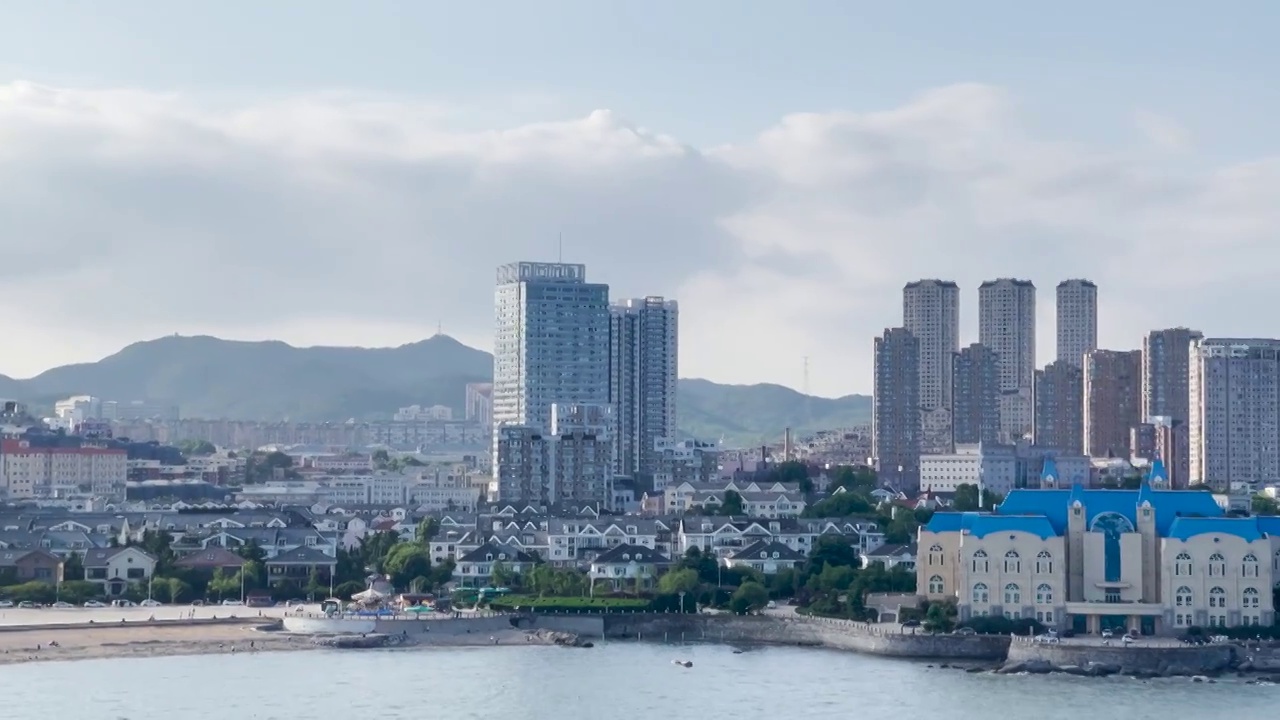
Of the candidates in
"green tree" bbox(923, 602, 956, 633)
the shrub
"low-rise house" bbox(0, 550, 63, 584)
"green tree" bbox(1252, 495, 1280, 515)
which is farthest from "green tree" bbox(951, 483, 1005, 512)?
"low-rise house" bbox(0, 550, 63, 584)

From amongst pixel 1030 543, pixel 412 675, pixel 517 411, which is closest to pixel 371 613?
pixel 412 675

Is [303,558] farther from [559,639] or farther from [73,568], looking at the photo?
[559,639]

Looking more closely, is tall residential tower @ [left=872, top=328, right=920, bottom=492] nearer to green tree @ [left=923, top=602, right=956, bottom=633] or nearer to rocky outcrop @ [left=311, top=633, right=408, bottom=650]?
green tree @ [left=923, top=602, right=956, bottom=633]

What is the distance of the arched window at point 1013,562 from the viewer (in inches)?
1453

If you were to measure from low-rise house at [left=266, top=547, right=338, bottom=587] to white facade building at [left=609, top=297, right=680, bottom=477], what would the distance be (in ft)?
95.7

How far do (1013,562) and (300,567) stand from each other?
15242 millimetres

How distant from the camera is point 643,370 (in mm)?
77438

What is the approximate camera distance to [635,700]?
3120 centimetres

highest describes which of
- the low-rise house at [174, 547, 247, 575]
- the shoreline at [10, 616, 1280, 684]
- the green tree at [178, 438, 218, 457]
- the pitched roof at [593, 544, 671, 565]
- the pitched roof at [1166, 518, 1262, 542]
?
the green tree at [178, 438, 218, 457]

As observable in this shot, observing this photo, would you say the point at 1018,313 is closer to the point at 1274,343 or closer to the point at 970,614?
the point at 1274,343

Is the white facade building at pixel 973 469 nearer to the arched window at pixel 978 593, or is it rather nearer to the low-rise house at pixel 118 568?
the low-rise house at pixel 118 568

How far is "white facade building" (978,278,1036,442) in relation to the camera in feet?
311

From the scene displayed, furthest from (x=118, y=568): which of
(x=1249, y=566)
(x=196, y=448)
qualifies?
(x=196, y=448)

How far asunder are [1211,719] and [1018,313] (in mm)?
66201
